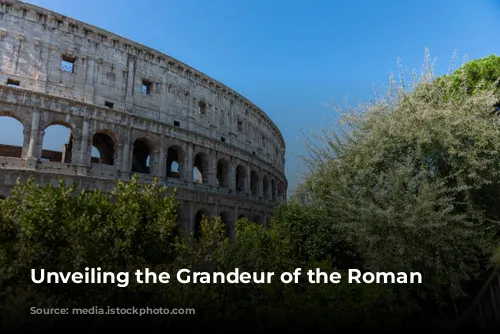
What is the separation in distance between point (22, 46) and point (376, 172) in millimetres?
18755

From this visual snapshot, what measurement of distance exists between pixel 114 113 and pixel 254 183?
1415 centimetres

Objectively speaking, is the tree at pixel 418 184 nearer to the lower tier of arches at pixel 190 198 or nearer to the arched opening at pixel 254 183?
the lower tier of arches at pixel 190 198

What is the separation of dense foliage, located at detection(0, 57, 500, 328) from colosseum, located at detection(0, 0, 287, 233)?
8.22 meters

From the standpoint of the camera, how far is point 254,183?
2994 centimetres

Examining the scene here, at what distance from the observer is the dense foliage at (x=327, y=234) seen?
582cm

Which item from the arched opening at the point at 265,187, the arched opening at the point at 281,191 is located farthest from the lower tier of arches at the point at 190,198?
the arched opening at the point at 281,191

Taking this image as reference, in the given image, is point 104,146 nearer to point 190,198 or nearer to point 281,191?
point 190,198

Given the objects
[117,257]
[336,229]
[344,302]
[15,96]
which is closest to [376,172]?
[336,229]

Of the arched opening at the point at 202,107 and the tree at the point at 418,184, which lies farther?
the arched opening at the point at 202,107

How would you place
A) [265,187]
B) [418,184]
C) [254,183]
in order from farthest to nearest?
[265,187] < [254,183] < [418,184]

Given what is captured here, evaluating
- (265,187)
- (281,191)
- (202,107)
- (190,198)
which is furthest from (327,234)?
(281,191)

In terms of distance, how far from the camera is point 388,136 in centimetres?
1134

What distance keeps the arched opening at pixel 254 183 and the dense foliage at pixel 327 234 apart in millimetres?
14915

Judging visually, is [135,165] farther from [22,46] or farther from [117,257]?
[117,257]
